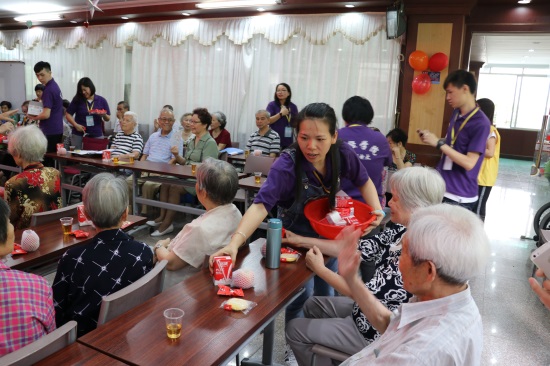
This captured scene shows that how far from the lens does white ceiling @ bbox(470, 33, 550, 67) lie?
28.8 ft

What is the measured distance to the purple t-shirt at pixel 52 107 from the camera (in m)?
5.37

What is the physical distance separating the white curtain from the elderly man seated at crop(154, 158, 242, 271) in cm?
441

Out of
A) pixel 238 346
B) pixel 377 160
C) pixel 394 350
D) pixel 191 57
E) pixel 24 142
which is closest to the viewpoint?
pixel 394 350

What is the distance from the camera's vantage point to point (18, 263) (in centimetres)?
191

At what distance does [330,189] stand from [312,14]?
4.91 metres

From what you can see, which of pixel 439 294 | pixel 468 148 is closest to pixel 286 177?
pixel 439 294

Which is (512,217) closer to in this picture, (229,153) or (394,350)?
(229,153)

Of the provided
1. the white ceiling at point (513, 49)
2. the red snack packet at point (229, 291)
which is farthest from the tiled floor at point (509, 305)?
the white ceiling at point (513, 49)

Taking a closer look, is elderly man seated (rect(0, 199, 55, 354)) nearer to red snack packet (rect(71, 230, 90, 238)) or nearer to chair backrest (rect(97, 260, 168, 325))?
chair backrest (rect(97, 260, 168, 325))

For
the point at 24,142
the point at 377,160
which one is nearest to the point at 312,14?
the point at 377,160

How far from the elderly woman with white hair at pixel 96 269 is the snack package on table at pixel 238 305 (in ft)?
1.45

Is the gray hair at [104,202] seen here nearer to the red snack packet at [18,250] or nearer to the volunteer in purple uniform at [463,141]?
the red snack packet at [18,250]

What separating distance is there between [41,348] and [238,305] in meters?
0.60

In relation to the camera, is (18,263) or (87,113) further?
(87,113)
